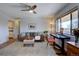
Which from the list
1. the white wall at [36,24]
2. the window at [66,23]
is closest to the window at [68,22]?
the window at [66,23]

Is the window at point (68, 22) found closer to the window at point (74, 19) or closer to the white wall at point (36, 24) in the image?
the window at point (74, 19)

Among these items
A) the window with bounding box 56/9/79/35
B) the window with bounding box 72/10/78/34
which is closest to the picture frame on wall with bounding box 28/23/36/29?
the window with bounding box 56/9/79/35

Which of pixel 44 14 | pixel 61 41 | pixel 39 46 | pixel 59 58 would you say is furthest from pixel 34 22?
pixel 59 58

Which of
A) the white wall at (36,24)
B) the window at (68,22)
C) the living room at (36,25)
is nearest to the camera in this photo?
the living room at (36,25)

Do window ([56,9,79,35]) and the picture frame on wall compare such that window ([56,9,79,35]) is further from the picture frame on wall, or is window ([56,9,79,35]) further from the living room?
the picture frame on wall

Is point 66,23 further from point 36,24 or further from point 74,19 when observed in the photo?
point 36,24

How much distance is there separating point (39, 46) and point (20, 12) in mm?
1344

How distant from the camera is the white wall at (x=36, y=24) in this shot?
10.6ft

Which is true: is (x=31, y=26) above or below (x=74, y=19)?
below

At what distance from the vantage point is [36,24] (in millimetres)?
3354

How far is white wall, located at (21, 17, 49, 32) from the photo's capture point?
127 inches

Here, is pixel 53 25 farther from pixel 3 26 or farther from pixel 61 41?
pixel 3 26

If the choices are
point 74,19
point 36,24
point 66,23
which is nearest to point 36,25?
point 36,24

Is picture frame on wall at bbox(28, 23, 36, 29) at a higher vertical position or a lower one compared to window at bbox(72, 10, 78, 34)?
lower
